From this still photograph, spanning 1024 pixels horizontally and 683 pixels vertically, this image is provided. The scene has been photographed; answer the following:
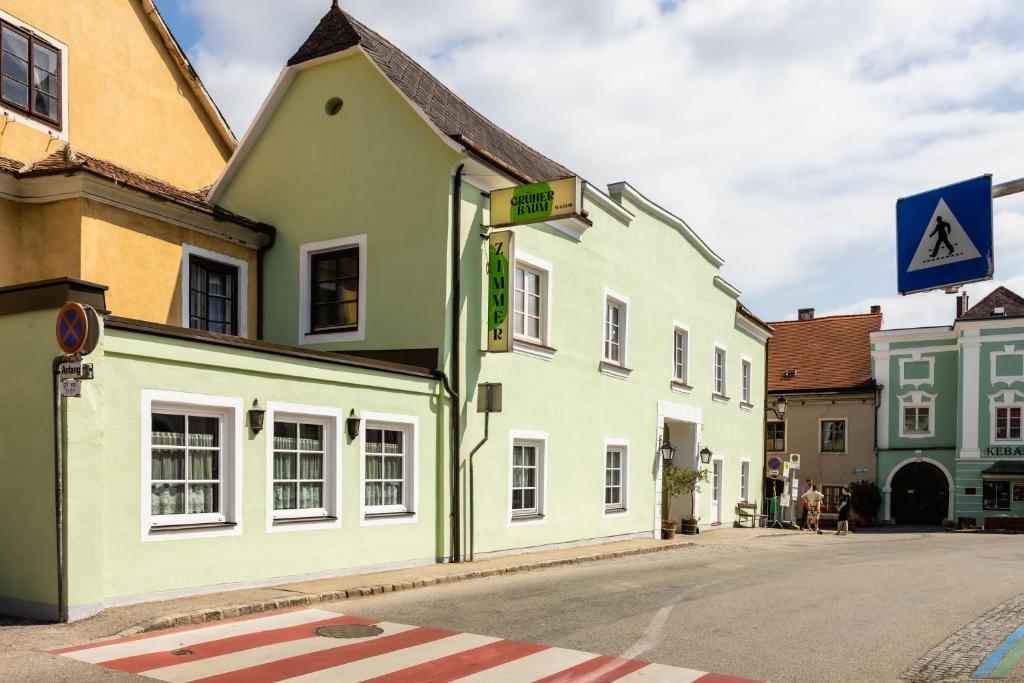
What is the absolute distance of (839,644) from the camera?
337 inches

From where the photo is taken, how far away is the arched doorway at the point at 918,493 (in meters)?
41.8

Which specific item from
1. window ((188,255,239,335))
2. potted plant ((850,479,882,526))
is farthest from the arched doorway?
window ((188,255,239,335))

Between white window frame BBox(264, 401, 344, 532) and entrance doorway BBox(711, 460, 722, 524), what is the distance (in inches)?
668

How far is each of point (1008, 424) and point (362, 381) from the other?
35.6m

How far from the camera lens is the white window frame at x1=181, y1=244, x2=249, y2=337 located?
1495 cm

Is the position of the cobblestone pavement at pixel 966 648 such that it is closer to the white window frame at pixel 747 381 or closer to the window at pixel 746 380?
the white window frame at pixel 747 381

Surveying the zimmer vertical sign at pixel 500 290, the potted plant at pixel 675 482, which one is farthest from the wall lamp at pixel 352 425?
the potted plant at pixel 675 482

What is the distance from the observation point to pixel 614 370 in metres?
19.4

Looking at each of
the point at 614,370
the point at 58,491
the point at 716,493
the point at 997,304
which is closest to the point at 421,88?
the point at 614,370

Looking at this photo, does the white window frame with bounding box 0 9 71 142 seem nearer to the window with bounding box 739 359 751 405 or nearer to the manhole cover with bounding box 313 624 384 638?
the manhole cover with bounding box 313 624 384 638

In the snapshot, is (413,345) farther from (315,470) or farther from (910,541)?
(910,541)

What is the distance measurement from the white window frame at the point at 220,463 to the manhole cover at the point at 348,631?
7.95ft

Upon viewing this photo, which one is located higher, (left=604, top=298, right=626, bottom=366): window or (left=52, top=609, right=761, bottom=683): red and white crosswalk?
(left=604, top=298, right=626, bottom=366): window

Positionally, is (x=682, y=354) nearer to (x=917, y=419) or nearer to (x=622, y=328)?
(x=622, y=328)
